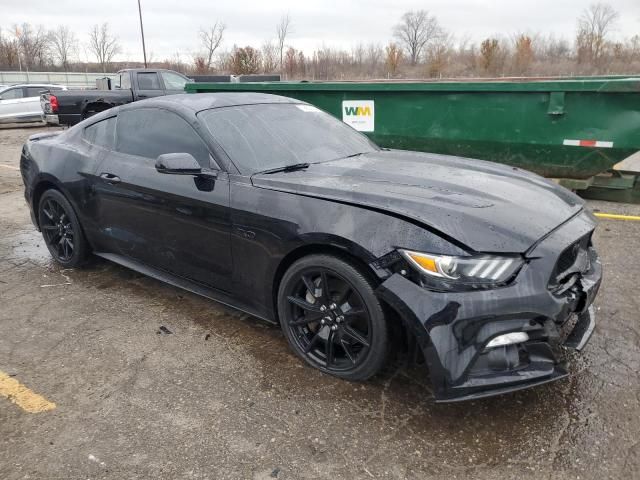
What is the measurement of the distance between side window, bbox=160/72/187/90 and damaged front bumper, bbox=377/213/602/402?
1260cm

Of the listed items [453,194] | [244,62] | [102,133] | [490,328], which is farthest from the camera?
[244,62]

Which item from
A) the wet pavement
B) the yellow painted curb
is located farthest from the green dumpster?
the yellow painted curb

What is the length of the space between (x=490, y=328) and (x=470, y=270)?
0.26 m

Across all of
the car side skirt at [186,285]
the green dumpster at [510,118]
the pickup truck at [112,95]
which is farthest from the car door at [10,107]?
the car side skirt at [186,285]

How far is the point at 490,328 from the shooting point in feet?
7.48

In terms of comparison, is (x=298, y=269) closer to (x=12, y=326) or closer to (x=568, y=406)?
(x=568, y=406)

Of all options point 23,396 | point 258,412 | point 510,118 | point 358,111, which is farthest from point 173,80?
point 258,412

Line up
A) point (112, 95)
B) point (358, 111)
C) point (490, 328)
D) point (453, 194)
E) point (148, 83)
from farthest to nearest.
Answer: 1. point (148, 83)
2. point (112, 95)
3. point (358, 111)
4. point (453, 194)
5. point (490, 328)

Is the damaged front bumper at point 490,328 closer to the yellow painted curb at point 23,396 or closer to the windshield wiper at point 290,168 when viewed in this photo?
the windshield wiper at point 290,168

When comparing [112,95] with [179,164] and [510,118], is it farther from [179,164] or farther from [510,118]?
[179,164]

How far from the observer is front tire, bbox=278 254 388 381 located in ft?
8.43

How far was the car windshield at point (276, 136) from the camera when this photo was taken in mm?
3297

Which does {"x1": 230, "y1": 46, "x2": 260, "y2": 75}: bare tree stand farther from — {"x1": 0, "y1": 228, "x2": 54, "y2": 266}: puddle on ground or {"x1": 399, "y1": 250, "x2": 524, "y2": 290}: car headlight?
{"x1": 399, "y1": 250, "x2": 524, "y2": 290}: car headlight

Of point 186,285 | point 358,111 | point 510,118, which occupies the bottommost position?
point 186,285
